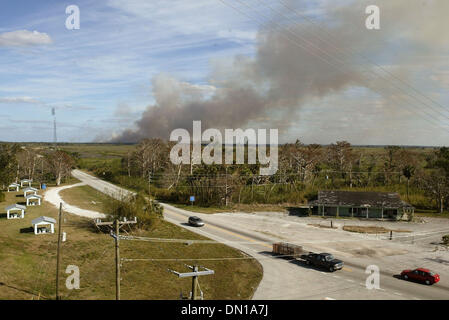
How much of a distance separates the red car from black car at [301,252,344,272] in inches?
240

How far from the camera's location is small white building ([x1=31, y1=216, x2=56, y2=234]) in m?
44.4

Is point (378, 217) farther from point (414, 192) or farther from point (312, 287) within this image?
point (312, 287)

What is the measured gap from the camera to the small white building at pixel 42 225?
146 feet

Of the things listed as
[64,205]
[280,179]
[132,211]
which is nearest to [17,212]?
[64,205]

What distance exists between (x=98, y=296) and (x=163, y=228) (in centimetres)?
2436

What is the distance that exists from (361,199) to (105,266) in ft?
163

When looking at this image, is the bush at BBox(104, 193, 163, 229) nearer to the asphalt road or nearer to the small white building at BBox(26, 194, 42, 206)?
the asphalt road

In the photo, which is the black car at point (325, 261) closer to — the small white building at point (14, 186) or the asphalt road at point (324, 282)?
the asphalt road at point (324, 282)

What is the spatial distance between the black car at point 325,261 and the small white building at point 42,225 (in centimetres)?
3451

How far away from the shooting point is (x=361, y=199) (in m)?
64.7

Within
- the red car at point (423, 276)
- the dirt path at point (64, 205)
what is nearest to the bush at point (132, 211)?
the dirt path at point (64, 205)

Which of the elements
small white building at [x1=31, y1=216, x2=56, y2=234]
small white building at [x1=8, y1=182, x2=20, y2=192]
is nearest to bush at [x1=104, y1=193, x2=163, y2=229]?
small white building at [x1=31, y1=216, x2=56, y2=234]

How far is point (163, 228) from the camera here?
52.0 m

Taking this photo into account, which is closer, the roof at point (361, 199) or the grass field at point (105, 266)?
the grass field at point (105, 266)
